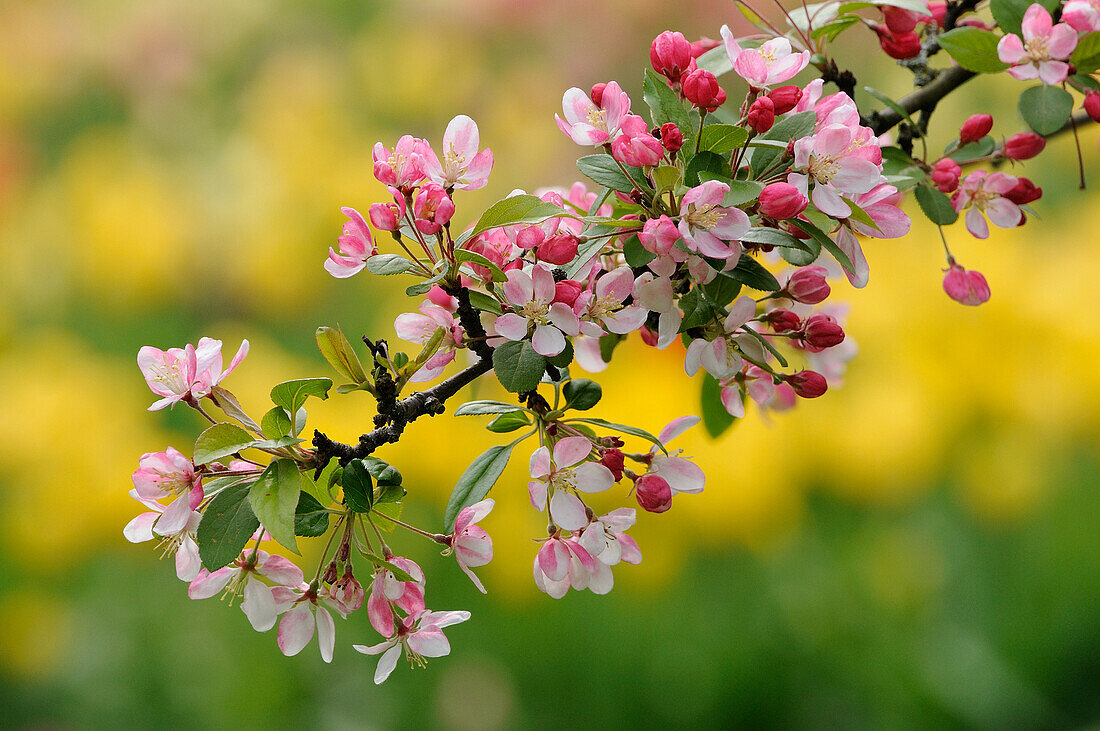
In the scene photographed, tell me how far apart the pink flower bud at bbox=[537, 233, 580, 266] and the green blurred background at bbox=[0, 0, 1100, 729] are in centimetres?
120

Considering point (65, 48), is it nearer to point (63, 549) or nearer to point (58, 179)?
point (58, 179)

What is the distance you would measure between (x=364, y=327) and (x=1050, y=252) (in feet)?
5.12

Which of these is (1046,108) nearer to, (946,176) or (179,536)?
(946,176)

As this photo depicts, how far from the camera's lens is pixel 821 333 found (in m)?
0.50

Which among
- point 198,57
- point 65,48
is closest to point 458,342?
point 198,57

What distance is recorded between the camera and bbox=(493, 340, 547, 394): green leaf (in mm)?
452

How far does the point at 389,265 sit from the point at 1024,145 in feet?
1.31

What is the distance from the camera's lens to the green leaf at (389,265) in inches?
17.7

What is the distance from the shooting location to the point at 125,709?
1.54m

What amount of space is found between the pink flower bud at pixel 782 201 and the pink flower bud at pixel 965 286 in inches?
9.4

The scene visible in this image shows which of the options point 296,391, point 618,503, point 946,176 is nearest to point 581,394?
point 296,391

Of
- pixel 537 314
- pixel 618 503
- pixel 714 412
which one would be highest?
pixel 537 314

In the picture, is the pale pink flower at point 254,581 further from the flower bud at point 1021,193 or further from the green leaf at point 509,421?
the flower bud at point 1021,193

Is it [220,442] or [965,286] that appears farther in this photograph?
[965,286]
